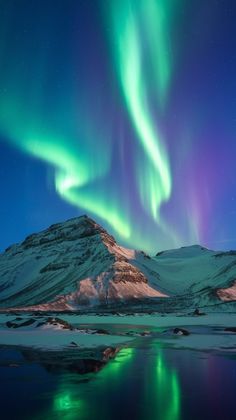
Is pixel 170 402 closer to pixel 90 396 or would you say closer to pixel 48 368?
pixel 90 396

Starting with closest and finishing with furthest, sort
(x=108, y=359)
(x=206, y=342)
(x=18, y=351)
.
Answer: (x=108, y=359), (x=18, y=351), (x=206, y=342)

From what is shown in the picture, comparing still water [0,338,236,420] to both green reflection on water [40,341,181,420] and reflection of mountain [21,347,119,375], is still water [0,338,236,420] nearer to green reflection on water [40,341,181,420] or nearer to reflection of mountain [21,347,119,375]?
green reflection on water [40,341,181,420]

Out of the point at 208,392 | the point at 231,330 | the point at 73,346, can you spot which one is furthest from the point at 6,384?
the point at 231,330

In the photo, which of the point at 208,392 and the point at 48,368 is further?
the point at 48,368

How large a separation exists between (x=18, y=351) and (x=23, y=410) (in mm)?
21349

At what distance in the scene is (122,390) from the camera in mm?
21156

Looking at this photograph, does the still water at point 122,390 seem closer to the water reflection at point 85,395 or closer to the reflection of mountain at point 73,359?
the water reflection at point 85,395

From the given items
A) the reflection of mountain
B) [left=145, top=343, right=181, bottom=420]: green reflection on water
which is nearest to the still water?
[left=145, top=343, right=181, bottom=420]: green reflection on water

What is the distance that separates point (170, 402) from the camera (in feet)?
62.0

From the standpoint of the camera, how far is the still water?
671 inches

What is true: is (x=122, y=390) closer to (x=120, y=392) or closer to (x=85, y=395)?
(x=120, y=392)

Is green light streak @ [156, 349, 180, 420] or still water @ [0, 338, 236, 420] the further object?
green light streak @ [156, 349, 180, 420]

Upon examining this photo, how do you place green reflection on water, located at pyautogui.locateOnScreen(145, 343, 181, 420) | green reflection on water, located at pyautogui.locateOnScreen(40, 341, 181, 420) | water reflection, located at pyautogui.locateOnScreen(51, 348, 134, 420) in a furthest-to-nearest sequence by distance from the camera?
1. green reflection on water, located at pyautogui.locateOnScreen(145, 343, 181, 420)
2. green reflection on water, located at pyautogui.locateOnScreen(40, 341, 181, 420)
3. water reflection, located at pyautogui.locateOnScreen(51, 348, 134, 420)

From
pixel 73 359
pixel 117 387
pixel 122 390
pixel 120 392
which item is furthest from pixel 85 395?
pixel 73 359
